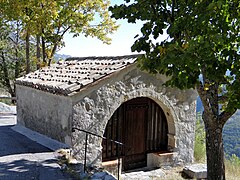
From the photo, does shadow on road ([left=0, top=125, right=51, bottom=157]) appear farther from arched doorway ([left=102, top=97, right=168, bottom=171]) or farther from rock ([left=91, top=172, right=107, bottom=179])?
arched doorway ([left=102, top=97, right=168, bottom=171])

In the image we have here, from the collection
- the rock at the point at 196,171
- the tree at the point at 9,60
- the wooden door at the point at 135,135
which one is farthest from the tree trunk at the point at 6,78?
the rock at the point at 196,171

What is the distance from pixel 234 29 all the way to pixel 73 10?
12136mm

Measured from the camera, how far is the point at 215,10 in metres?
5.37

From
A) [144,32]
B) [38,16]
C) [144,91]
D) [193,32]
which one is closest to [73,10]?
[38,16]

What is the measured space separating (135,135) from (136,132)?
11 centimetres

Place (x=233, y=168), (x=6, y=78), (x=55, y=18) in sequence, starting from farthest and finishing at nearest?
1. (x=6, y=78)
2. (x=55, y=18)
3. (x=233, y=168)

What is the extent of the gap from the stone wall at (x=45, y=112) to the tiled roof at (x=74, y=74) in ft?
0.99

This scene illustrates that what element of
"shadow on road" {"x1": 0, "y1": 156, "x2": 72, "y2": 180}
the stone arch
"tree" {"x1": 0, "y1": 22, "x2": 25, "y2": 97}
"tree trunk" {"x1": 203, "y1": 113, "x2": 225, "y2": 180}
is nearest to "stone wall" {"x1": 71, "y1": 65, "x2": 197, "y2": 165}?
the stone arch

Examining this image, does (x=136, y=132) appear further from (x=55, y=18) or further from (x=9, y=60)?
(x=9, y=60)

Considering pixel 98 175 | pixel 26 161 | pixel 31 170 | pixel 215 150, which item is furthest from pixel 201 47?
pixel 26 161

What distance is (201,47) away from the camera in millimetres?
5180

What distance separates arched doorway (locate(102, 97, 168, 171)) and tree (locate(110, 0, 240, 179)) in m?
3.20

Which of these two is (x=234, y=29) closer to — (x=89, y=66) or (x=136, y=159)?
(x=89, y=66)

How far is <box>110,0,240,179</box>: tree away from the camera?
5356 mm
